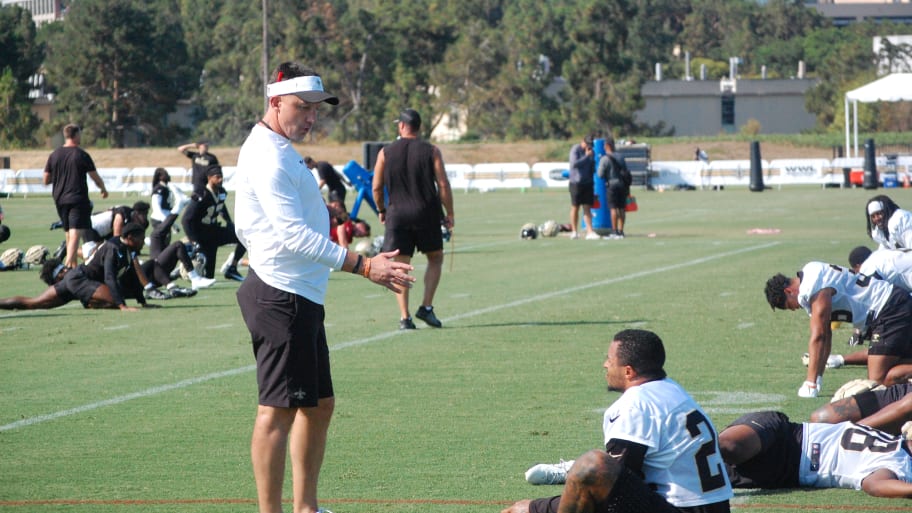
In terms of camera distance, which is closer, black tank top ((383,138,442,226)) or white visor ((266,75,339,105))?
white visor ((266,75,339,105))

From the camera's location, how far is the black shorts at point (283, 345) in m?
6.05

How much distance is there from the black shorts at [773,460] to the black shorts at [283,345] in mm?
2301

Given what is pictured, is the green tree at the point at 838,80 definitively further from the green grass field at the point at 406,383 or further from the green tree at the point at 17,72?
the green grass field at the point at 406,383

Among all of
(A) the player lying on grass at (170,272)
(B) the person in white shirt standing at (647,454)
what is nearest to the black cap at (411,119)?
(A) the player lying on grass at (170,272)

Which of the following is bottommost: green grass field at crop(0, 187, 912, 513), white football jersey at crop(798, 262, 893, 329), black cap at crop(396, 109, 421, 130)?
green grass field at crop(0, 187, 912, 513)

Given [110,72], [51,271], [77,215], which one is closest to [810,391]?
[51,271]

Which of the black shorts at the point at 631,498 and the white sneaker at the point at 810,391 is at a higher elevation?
the black shorts at the point at 631,498

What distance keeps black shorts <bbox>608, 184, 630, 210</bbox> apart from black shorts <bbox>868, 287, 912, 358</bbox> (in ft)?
53.0

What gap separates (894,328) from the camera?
31.9ft

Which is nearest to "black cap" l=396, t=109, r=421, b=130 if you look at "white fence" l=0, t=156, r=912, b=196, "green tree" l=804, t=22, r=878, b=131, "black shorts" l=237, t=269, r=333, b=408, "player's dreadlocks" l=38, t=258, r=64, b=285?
"player's dreadlocks" l=38, t=258, r=64, b=285

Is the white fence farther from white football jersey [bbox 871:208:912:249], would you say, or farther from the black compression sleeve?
the black compression sleeve

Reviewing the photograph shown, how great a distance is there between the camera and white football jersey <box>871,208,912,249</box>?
11.8m

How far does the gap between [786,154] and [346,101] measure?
1092 inches

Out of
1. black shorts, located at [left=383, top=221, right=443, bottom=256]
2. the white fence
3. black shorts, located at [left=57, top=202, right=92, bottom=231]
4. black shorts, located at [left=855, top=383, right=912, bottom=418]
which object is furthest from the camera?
the white fence
